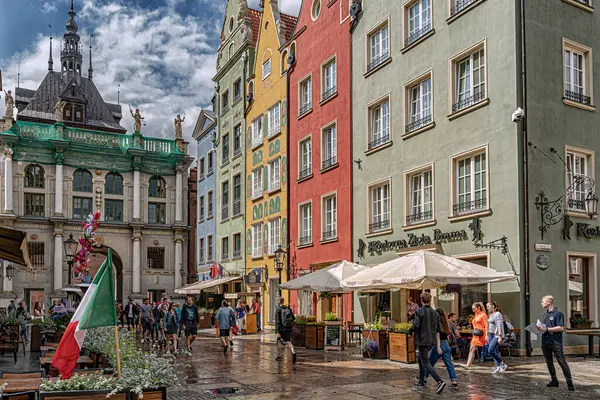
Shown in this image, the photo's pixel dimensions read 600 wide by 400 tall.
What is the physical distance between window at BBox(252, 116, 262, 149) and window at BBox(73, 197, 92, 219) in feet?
62.3

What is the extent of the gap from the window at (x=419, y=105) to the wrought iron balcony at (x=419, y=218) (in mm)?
2697

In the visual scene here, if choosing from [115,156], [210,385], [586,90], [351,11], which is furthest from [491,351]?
[115,156]

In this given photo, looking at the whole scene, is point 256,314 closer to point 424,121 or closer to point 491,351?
point 424,121

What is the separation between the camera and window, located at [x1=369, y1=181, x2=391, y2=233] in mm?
23766

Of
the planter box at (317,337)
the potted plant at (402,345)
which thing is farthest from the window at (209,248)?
the potted plant at (402,345)

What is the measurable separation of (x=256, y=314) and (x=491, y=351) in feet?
63.0

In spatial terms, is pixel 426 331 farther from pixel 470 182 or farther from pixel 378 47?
pixel 378 47

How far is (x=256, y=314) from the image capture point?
32250 millimetres

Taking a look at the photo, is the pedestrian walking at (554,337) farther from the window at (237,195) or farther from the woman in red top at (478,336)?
the window at (237,195)

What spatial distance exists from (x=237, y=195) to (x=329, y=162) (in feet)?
40.3

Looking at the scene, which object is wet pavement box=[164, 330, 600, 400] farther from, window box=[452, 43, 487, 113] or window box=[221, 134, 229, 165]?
window box=[221, 134, 229, 165]

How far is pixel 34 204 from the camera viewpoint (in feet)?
159

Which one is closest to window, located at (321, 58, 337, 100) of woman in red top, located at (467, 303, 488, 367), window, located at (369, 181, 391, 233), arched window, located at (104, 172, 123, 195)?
window, located at (369, 181, 391, 233)

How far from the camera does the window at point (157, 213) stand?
53.4 metres
